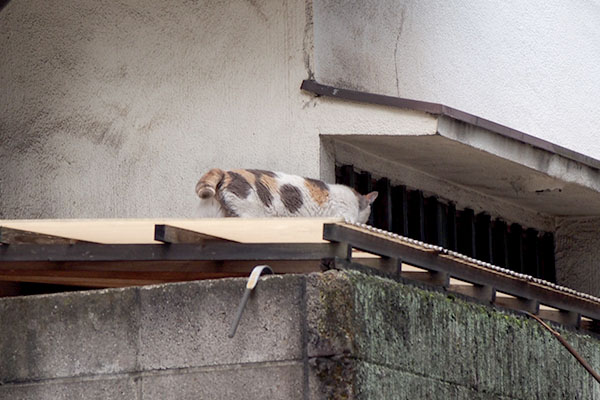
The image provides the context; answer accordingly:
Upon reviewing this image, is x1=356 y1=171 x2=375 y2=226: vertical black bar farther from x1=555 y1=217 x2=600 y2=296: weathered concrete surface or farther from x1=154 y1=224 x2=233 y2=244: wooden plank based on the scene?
x1=154 y1=224 x2=233 y2=244: wooden plank

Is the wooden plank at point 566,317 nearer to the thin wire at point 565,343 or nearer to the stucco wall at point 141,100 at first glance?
the thin wire at point 565,343

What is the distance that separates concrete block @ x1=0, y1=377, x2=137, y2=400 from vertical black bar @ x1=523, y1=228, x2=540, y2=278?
5785mm

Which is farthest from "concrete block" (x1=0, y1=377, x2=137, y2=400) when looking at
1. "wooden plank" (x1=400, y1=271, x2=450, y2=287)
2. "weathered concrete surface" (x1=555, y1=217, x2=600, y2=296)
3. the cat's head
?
"weathered concrete surface" (x1=555, y1=217, x2=600, y2=296)

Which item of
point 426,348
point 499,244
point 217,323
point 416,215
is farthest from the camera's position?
point 499,244

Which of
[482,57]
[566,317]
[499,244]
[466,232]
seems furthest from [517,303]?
[482,57]

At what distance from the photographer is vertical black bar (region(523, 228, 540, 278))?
11.3 meters

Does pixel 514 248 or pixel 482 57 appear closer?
pixel 482 57

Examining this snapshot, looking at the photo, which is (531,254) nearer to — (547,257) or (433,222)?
(547,257)

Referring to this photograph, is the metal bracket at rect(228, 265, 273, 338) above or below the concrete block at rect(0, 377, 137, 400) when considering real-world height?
above

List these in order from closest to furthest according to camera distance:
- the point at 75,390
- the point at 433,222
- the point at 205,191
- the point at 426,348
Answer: the point at 75,390
the point at 426,348
the point at 205,191
the point at 433,222

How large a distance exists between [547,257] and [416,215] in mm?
2100

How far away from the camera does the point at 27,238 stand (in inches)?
263

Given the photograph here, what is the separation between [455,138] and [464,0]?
7.94ft

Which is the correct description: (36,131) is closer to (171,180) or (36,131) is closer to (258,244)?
(171,180)
